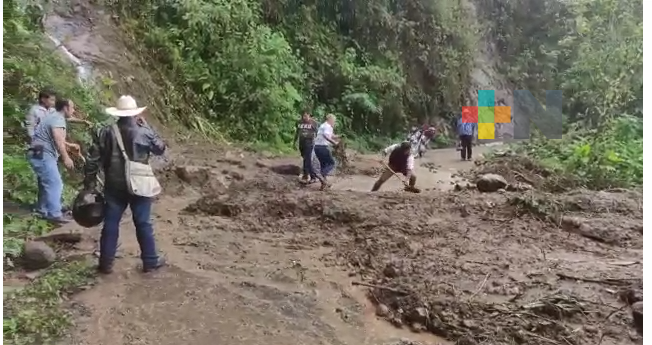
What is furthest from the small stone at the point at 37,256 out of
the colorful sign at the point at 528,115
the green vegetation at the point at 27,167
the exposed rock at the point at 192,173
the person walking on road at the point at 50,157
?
the colorful sign at the point at 528,115

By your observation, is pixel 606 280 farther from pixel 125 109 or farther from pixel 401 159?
pixel 125 109

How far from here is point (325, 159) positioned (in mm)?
3393

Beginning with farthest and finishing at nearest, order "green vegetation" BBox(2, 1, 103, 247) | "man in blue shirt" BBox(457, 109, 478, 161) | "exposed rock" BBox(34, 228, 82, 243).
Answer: "man in blue shirt" BBox(457, 109, 478, 161)
"exposed rock" BBox(34, 228, 82, 243)
"green vegetation" BBox(2, 1, 103, 247)

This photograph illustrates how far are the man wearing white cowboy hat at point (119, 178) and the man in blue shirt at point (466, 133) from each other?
1.68 m

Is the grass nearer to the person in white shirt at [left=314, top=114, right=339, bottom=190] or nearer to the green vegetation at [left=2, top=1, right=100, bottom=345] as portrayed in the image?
the green vegetation at [left=2, top=1, right=100, bottom=345]

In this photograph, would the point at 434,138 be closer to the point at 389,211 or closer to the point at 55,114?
the point at 389,211

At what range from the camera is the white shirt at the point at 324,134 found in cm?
325

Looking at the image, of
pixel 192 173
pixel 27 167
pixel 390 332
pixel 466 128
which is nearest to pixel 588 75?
pixel 466 128

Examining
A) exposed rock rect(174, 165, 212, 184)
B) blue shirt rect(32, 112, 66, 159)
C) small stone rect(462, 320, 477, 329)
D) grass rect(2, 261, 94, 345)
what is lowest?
small stone rect(462, 320, 477, 329)

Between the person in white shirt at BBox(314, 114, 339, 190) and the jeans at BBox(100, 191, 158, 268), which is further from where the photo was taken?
the person in white shirt at BBox(314, 114, 339, 190)

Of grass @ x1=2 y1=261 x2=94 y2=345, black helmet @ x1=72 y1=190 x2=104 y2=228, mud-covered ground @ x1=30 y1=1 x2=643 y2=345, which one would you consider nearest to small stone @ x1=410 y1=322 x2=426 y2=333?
mud-covered ground @ x1=30 y1=1 x2=643 y2=345

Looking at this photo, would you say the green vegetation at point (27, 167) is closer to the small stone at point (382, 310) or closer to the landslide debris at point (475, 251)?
the landslide debris at point (475, 251)

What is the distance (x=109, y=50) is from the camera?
3430mm

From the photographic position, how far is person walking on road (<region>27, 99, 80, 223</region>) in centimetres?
274
